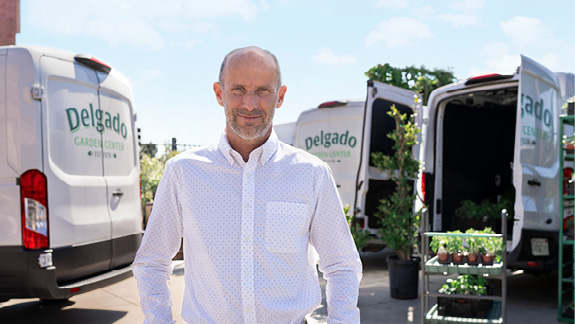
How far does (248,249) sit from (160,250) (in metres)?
0.30

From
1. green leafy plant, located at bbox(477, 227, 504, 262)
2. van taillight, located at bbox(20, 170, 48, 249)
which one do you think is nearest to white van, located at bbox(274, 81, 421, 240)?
green leafy plant, located at bbox(477, 227, 504, 262)

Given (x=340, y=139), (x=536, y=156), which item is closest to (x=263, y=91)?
(x=536, y=156)

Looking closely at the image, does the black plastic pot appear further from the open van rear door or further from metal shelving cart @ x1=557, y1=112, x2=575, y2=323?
metal shelving cart @ x1=557, y1=112, x2=575, y2=323

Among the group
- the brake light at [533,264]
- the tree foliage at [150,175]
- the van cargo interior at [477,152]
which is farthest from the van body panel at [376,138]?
the tree foliage at [150,175]

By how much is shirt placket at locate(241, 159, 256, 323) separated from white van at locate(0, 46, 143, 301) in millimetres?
3426

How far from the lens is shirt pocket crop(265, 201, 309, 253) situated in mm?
1737

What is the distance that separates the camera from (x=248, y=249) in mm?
1720

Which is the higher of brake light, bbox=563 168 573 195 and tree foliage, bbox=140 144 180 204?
brake light, bbox=563 168 573 195

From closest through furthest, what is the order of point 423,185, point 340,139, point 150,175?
point 423,185
point 340,139
point 150,175

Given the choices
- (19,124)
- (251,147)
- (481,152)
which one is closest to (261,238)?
(251,147)

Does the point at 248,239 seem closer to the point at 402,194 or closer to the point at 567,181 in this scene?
the point at 567,181

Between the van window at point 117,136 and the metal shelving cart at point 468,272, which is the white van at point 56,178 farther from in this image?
the metal shelving cart at point 468,272

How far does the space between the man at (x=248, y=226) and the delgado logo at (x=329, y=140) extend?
6.58 meters

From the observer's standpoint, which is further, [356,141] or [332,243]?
[356,141]
